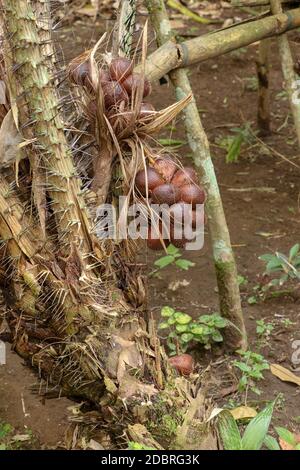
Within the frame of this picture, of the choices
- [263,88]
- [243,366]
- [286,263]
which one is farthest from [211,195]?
[263,88]

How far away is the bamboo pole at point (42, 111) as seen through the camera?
1961 mm

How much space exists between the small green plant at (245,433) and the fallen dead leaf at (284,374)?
2.34ft

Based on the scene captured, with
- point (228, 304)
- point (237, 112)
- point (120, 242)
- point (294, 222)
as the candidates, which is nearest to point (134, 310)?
point (120, 242)

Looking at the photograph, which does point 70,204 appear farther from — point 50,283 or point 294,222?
point 294,222

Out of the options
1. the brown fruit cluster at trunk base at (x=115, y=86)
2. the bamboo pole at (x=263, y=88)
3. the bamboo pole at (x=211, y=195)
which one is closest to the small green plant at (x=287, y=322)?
the bamboo pole at (x=211, y=195)

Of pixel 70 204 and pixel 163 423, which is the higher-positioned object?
pixel 70 204

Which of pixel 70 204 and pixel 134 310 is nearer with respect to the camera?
pixel 70 204

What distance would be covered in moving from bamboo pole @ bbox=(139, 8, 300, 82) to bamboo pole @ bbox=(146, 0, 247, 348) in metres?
0.07

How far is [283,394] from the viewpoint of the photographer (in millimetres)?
2926

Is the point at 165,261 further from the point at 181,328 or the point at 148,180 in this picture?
the point at 148,180

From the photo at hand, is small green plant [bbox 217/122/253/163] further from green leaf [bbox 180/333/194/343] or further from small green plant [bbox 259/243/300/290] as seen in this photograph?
green leaf [bbox 180/333/194/343]

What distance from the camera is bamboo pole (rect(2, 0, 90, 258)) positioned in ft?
6.43
